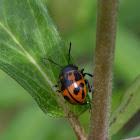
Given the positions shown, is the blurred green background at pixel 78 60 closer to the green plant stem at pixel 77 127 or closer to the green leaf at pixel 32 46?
the green plant stem at pixel 77 127

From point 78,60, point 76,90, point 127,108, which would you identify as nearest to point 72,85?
point 76,90

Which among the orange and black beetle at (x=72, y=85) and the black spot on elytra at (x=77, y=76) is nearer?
the orange and black beetle at (x=72, y=85)

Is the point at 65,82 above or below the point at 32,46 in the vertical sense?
below

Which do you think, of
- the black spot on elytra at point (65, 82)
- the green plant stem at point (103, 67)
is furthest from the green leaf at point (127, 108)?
the green plant stem at point (103, 67)

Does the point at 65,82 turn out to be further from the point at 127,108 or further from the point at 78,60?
the point at 78,60

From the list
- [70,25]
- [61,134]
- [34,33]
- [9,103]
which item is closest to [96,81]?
[34,33]

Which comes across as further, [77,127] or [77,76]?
[77,76]

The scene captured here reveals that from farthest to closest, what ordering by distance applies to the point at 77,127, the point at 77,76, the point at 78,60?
1. the point at 78,60
2. the point at 77,76
3. the point at 77,127
